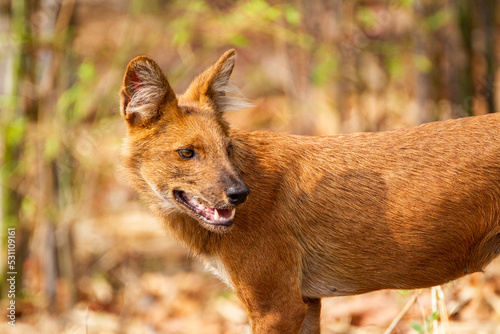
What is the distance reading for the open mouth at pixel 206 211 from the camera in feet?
15.5

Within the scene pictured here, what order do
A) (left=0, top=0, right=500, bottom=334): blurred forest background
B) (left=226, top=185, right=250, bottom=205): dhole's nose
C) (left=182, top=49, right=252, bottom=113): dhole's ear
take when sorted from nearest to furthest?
(left=226, top=185, right=250, bottom=205): dhole's nose, (left=182, top=49, right=252, bottom=113): dhole's ear, (left=0, top=0, right=500, bottom=334): blurred forest background

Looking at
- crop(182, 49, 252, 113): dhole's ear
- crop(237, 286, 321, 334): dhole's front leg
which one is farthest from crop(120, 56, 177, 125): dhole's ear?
crop(237, 286, 321, 334): dhole's front leg

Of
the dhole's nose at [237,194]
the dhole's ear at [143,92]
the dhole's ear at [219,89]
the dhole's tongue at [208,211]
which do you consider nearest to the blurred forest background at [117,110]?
the dhole's ear at [219,89]

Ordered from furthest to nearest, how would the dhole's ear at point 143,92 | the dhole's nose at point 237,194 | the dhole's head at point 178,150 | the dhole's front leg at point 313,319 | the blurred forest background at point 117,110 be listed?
the blurred forest background at point 117,110 < the dhole's front leg at point 313,319 < the dhole's ear at point 143,92 < the dhole's head at point 178,150 < the dhole's nose at point 237,194

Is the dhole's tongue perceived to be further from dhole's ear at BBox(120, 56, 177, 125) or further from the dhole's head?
dhole's ear at BBox(120, 56, 177, 125)

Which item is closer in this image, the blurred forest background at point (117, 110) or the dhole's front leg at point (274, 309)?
the dhole's front leg at point (274, 309)

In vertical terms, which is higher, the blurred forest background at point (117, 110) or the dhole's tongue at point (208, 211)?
the dhole's tongue at point (208, 211)

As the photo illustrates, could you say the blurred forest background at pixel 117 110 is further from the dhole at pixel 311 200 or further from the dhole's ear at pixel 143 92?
the dhole's ear at pixel 143 92

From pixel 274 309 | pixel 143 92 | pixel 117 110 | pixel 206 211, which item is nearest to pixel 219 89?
pixel 143 92

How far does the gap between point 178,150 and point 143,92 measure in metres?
0.54

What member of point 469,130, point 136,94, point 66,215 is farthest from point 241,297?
point 66,215

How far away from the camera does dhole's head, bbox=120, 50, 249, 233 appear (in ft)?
15.6

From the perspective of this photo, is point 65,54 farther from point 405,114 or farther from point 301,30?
point 405,114

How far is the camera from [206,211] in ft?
15.9
